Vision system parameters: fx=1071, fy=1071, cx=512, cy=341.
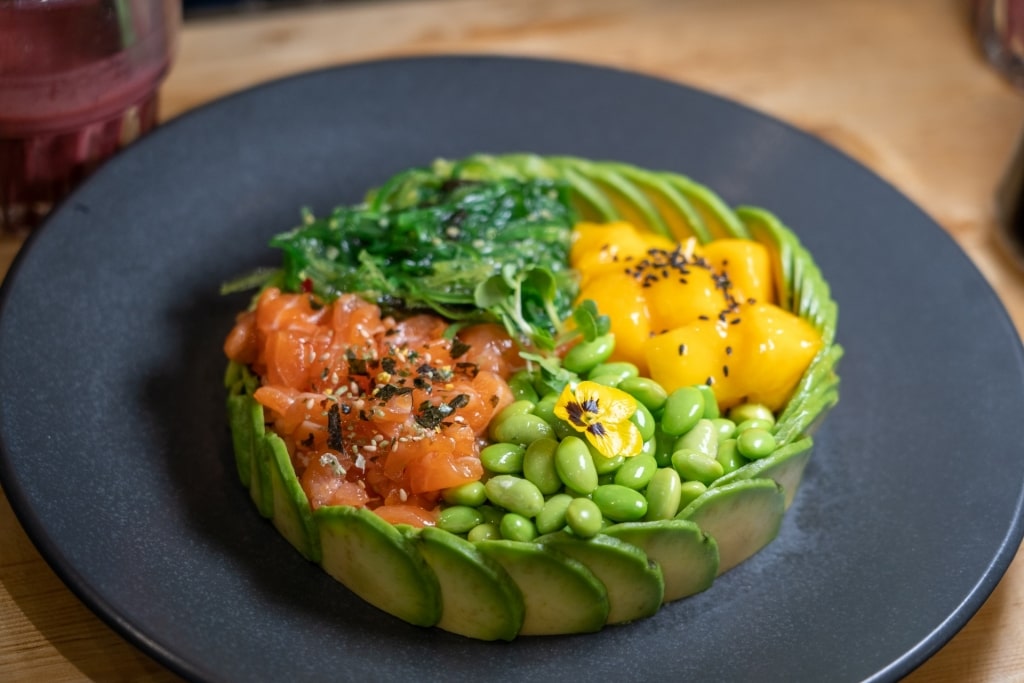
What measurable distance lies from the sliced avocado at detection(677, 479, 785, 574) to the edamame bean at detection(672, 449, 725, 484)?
5cm

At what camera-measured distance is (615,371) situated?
3145mm

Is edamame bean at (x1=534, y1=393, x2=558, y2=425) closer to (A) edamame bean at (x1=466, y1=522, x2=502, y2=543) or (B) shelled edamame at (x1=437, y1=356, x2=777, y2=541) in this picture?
(B) shelled edamame at (x1=437, y1=356, x2=777, y2=541)

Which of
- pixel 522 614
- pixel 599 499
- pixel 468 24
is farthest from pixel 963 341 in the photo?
pixel 468 24

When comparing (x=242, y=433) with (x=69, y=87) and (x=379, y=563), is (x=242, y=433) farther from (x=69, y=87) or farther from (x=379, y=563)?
(x=69, y=87)

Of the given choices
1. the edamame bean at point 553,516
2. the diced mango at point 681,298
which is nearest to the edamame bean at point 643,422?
the edamame bean at point 553,516

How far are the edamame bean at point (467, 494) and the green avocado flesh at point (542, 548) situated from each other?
0.44 feet

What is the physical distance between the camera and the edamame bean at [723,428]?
3070 mm

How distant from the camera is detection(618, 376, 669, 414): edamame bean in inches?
121

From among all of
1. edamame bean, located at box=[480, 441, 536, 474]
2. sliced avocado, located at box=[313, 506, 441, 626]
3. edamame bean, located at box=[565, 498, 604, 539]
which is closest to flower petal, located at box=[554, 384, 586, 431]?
edamame bean, located at box=[480, 441, 536, 474]

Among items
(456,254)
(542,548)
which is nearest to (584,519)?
(542,548)

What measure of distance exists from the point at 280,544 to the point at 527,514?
2.47 ft

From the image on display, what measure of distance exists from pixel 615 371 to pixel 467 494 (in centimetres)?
61

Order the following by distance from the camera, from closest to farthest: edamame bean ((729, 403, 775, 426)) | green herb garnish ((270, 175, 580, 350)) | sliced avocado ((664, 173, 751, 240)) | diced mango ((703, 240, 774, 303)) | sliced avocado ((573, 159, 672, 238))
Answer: edamame bean ((729, 403, 775, 426))
green herb garnish ((270, 175, 580, 350))
diced mango ((703, 240, 774, 303))
sliced avocado ((664, 173, 751, 240))
sliced avocado ((573, 159, 672, 238))

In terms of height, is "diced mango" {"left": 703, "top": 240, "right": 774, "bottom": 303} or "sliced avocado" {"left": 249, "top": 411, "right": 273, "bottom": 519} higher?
"diced mango" {"left": 703, "top": 240, "right": 774, "bottom": 303}
